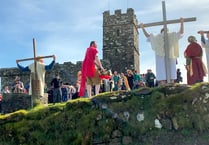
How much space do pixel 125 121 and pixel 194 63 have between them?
301cm

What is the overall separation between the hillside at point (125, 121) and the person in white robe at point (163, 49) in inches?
72.6

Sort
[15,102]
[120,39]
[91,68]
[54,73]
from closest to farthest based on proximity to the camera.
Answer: [91,68]
[15,102]
[54,73]
[120,39]

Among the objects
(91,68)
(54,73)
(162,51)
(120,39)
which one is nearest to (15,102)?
(91,68)

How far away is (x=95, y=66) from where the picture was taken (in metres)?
10.9

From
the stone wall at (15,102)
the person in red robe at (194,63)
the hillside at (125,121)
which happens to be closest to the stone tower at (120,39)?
the stone wall at (15,102)

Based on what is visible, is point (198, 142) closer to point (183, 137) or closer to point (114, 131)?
point (183, 137)

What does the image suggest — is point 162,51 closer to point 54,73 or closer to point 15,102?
point 15,102

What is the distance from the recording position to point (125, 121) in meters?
8.69

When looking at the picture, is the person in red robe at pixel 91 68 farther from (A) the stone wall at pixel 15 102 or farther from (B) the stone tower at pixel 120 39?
(B) the stone tower at pixel 120 39

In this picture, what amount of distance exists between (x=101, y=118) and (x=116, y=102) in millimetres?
497

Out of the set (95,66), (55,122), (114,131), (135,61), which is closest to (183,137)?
(114,131)

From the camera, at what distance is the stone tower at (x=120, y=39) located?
3058 centimetres

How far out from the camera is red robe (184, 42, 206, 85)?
417 inches

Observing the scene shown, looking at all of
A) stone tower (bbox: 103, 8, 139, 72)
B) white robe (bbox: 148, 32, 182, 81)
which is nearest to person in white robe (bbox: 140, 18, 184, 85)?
white robe (bbox: 148, 32, 182, 81)
